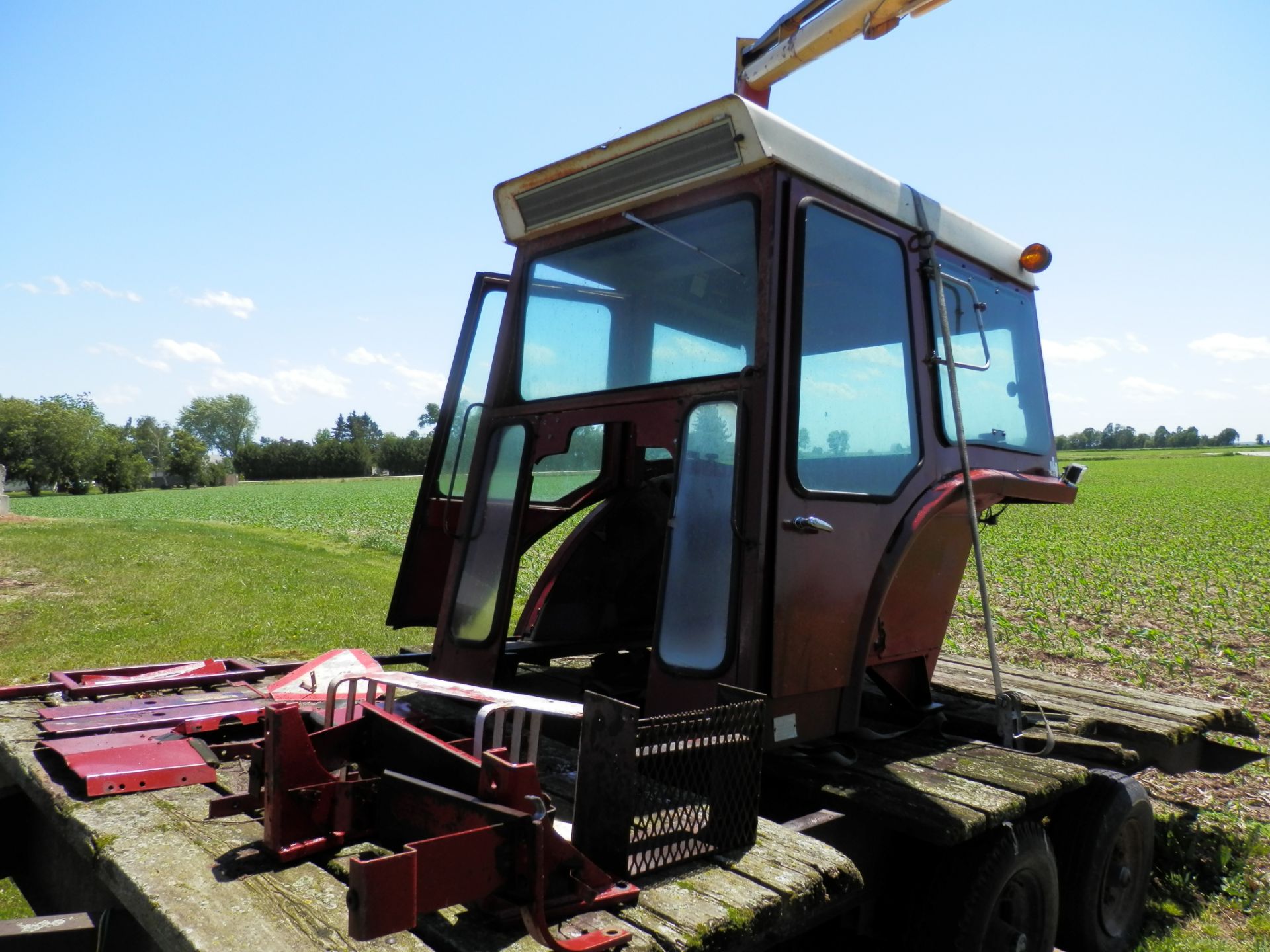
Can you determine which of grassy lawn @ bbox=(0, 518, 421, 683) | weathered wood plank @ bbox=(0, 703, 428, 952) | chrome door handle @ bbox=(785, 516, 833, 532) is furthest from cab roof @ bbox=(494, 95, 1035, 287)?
grassy lawn @ bbox=(0, 518, 421, 683)

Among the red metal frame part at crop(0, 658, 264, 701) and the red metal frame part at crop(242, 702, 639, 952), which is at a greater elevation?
the red metal frame part at crop(242, 702, 639, 952)

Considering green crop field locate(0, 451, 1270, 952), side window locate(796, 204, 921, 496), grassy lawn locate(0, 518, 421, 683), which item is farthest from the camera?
grassy lawn locate(0, 518, 421, 683)

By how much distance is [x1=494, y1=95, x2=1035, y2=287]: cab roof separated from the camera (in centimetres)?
296

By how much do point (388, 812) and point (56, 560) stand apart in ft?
44.1

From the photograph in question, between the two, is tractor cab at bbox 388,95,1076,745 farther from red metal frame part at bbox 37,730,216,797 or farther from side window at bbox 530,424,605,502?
red metal frame part at bbox 37,730,216,797

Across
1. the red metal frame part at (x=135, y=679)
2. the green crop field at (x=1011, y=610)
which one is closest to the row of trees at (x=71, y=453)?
the green crop field at (x=1011, y=610)

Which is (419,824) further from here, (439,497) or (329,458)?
(329,458)

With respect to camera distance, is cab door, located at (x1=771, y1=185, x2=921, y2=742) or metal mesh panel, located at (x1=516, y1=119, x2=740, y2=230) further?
metal mesh panel, located at (x1=516, y1=119, x2=740, y2=230)

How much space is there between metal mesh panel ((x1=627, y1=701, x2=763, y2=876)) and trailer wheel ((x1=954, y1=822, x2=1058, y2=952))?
971 millimetres

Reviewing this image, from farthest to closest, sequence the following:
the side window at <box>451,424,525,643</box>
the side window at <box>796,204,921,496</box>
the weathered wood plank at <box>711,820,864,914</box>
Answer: the side window at <box>451,424,525,643</box> < the side window at <box>796,204,921,496</box> < the weathered wood plank at <box>711,820,864,914</box>

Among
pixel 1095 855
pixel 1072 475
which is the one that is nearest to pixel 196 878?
pixel 1095 855

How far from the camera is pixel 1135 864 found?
148 inches

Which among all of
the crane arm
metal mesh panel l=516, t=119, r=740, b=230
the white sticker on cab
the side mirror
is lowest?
the white sticker on cab

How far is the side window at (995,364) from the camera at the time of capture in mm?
3754
